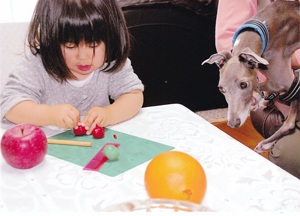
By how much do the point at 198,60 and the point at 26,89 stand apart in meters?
1.25

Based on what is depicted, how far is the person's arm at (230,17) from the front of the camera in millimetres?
776

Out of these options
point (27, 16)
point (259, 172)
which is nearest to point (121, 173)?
point (259, 172)

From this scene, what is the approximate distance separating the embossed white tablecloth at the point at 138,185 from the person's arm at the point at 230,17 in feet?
1.28

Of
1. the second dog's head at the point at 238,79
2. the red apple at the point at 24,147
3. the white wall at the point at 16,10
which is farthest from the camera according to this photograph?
the white wall at the point at 16,10

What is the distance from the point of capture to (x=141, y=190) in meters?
0.43

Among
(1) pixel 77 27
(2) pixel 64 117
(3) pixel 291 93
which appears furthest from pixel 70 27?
(3) pixel 291 93

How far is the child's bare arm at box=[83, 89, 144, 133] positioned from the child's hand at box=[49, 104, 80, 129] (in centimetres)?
3

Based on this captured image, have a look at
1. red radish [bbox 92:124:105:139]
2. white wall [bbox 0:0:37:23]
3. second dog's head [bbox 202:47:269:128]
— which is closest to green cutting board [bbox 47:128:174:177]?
red radish [bbox 92:124:105:139]

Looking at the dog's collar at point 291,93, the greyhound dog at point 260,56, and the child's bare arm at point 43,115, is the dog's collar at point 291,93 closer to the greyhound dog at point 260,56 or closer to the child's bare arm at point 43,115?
the greyhound dog at point 260,56

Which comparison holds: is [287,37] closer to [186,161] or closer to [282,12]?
[282,12]

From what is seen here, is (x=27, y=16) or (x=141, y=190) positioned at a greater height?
(x=27, y=16)

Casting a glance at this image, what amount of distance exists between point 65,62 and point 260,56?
556mm

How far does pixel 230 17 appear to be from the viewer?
838mm

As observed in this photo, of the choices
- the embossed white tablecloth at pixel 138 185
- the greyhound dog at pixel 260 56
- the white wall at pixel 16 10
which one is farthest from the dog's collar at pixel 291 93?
the white wall at pixel 16 10
